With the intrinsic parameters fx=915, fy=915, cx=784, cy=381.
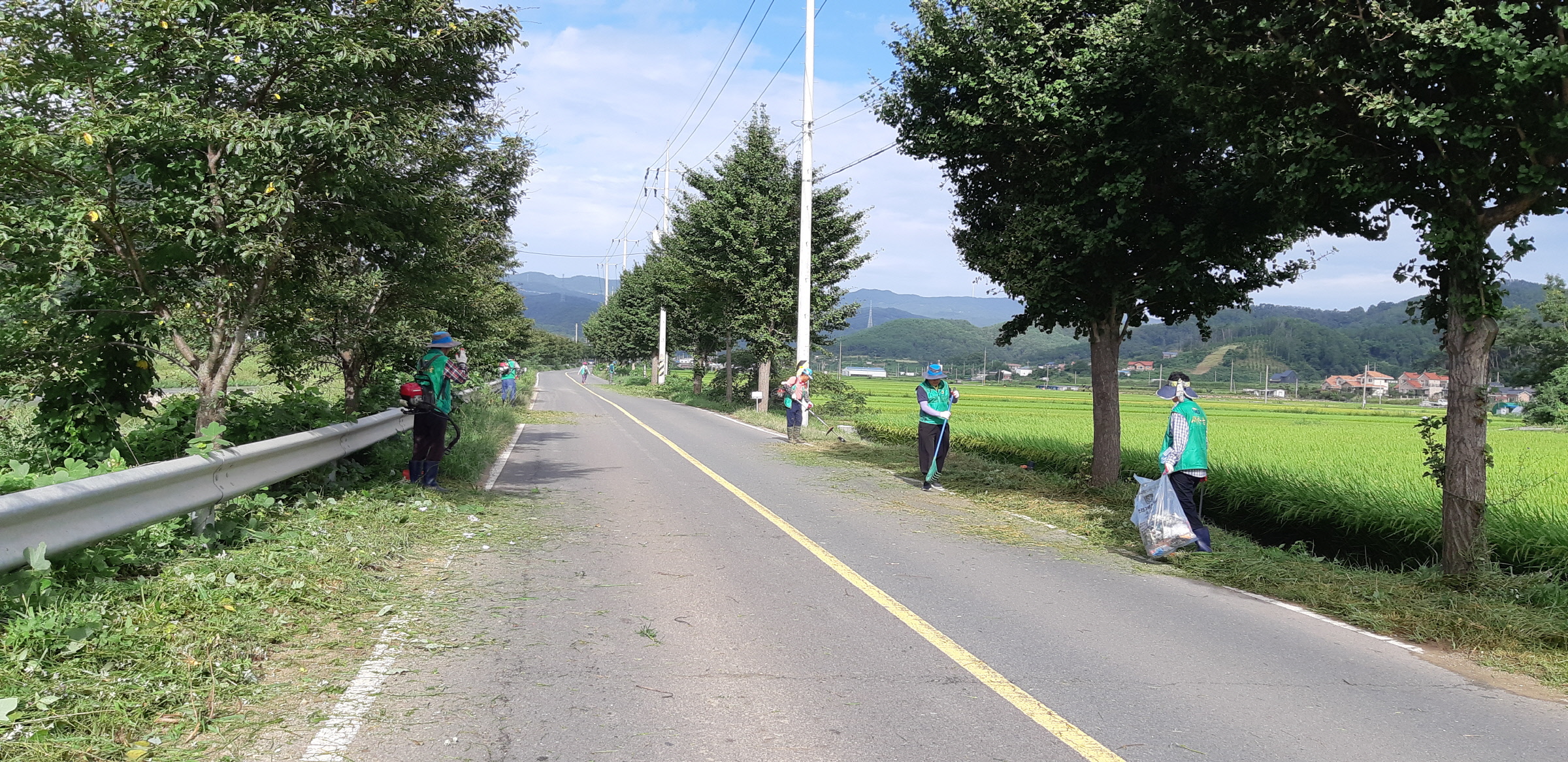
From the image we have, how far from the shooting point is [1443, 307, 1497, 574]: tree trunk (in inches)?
261

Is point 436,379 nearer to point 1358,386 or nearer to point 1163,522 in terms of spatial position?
point 1163,522

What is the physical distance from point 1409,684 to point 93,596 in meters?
6.66

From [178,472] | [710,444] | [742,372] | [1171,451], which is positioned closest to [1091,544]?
[1171,451]

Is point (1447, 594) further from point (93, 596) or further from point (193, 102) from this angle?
point (193, 102)

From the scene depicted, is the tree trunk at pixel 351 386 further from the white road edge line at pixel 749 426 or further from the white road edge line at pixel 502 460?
the white road edge line at pixel 749 426

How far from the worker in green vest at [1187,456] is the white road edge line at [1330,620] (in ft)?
3.20

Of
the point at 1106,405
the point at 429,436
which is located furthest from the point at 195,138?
the point at 1106,405

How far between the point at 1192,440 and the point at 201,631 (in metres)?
7.25

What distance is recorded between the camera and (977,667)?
15.1 ft

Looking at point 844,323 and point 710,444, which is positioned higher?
point 844,323

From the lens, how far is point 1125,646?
201 inches

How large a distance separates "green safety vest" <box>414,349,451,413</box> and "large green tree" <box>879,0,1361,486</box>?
262 inches

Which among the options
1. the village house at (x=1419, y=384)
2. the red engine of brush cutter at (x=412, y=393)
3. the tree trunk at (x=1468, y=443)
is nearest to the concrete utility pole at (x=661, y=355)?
the red engine of brush cutter at (x=412, y=393)

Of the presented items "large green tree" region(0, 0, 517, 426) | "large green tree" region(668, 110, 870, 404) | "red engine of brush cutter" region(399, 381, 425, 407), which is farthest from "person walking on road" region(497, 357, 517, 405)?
"large green tree" region(0, 0, 517, 426)
